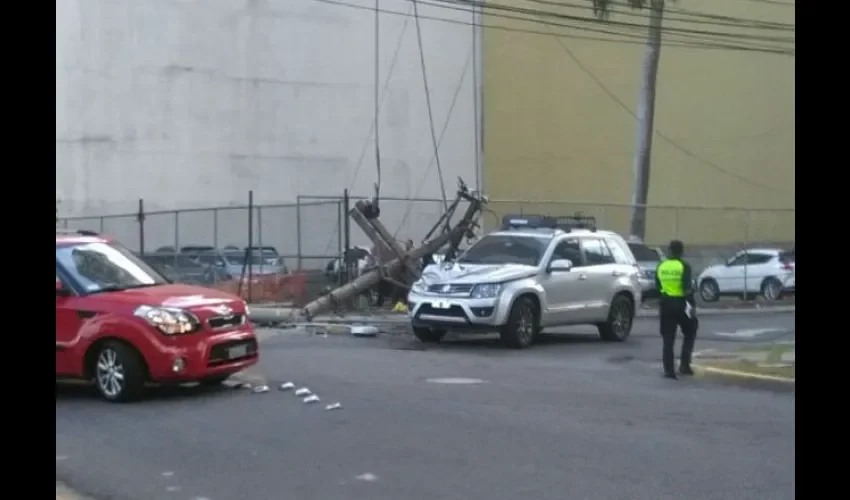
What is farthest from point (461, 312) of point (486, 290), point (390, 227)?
point (390, 227)

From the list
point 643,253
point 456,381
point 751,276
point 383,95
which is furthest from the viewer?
point 383,95

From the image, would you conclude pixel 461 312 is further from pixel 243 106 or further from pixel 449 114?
pixel 449 114

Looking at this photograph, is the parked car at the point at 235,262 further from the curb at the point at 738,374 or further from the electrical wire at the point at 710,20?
the curb at the point at 738,374

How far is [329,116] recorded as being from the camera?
4047 centimetres

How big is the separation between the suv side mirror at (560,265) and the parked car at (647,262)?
9.14 meters

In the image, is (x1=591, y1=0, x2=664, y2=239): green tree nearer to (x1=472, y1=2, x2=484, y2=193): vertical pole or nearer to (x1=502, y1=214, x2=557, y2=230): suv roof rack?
(x1=502, y1=214, x2=557, y2=230): suv roof rack

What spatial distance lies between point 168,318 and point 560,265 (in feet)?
25.7

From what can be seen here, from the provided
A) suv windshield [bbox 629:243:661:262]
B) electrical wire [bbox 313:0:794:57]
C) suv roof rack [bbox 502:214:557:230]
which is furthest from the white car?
suv roof rack [bbox 502:214:557:230]

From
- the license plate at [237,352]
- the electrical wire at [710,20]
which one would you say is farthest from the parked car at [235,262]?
the license plate at [237,352]

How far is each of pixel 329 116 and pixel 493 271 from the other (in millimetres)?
24024

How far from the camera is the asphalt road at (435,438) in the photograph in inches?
327

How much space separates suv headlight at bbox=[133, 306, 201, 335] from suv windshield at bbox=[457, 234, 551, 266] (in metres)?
7.19

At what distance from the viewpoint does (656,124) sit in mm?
39500
